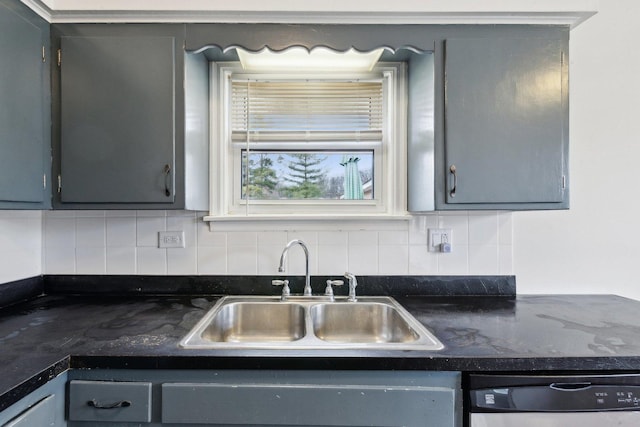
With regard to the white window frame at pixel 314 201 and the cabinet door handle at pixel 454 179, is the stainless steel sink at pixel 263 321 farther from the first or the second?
the cabinet door handle at pixel 454 179

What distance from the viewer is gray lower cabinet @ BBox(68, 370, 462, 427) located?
0.96m

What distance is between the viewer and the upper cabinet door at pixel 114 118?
4.48ft

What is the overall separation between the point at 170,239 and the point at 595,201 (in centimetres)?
210

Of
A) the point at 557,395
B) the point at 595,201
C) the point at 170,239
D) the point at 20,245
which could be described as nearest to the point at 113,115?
the point at 170,239

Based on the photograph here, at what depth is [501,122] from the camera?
139 cm

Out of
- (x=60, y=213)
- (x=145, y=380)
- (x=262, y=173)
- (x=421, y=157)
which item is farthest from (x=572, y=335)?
(x=60, y=213)

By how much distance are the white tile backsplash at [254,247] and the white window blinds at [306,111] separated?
1.63 ft

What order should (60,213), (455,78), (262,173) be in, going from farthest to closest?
(262,173) < (60,213) < (455,78)

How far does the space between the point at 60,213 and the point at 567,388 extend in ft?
6.97

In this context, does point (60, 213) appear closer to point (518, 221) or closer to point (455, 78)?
point (455, 78)

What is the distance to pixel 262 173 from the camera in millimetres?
1811

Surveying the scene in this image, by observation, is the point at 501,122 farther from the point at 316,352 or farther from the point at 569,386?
the point at 316,352

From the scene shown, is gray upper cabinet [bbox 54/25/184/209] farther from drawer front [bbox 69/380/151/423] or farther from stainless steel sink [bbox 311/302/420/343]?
stainless steel sink [bbox 311/302/420/343]

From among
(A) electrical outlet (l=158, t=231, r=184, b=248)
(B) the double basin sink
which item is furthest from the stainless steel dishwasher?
(A) electrical outlet (l=158, t=231, r=184, b=248)
